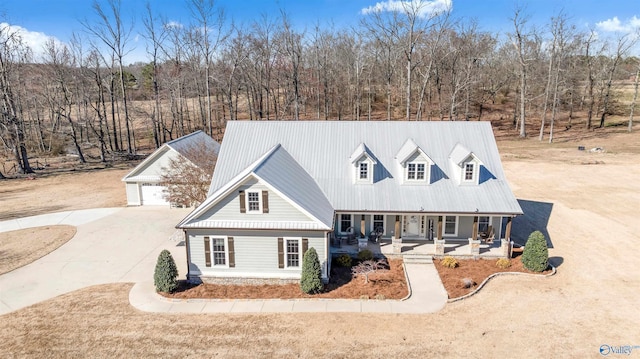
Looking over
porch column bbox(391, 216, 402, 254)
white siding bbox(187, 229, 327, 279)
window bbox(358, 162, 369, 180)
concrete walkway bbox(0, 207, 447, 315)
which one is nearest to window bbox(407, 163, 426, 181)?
window bbox(358, 162, 369, 180)

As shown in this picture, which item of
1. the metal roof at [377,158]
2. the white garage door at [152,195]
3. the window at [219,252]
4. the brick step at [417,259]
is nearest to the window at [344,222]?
the metal roof at [377,158]

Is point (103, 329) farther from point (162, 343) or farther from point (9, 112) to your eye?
point (9, 112)

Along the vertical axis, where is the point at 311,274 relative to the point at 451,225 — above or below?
below

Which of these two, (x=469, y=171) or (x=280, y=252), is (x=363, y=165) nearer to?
(x=469, y=171)

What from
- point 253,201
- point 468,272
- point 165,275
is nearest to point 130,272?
point 165,275

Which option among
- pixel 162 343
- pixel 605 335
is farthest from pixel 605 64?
pixel 162 343
